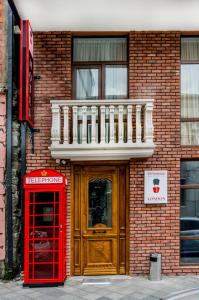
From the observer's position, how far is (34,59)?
27.5 feet

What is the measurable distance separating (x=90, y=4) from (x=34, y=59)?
196 centimetres

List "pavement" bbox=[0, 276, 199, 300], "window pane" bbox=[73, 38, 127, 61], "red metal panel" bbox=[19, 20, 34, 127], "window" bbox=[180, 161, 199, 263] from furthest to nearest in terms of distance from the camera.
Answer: "window pane" bbox=[73, 38, 127, 61] < "window" bbox=[180, 161, 199, 263] < "red metal panel" bbox=[19, 20, 34, 127] < "pavement" bbox=[0, 276, 199, 300]

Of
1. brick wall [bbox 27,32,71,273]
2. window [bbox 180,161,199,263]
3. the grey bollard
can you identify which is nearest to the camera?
the grey bollard

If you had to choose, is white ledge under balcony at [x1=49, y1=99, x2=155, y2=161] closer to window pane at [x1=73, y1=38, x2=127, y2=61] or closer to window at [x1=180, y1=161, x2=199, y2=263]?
window at [x1=180, y1=161, x2=199, y2=263]

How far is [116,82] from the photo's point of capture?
8.66 m

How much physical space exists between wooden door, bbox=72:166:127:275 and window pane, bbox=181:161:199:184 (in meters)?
1.42

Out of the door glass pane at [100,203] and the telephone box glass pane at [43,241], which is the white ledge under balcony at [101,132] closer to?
the door glass pane at [100,203]

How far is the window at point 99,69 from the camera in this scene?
8.62 metres

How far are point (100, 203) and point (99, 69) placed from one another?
129 inches

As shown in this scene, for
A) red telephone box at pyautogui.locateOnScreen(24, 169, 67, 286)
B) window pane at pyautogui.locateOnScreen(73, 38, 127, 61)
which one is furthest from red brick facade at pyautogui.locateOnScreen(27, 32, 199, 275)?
red telephone box at pyautogui.locateOnScreen(24, 169, 67, 286)

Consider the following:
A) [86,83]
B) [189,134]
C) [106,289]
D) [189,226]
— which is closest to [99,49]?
[86,83]

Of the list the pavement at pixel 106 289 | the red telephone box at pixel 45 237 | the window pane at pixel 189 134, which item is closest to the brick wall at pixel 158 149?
the window pane at pixel 189 134

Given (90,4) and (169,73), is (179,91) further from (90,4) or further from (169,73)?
(90,4)

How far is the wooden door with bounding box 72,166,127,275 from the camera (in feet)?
27.3
